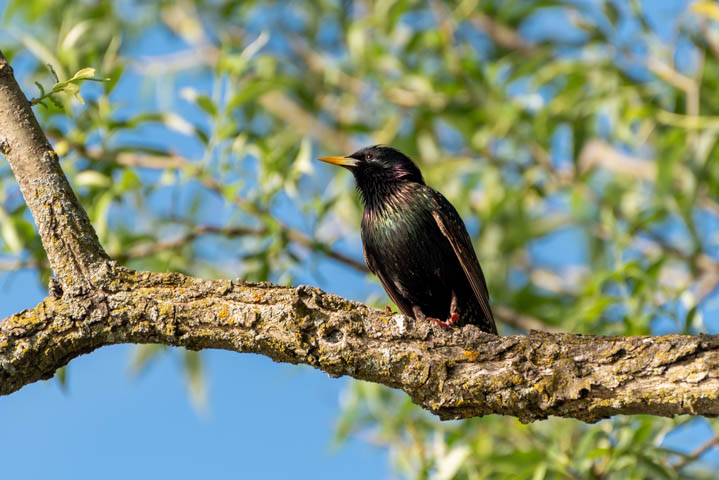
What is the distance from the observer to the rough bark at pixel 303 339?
2.74 meters

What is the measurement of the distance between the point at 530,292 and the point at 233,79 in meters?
2.80

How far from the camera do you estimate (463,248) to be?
482cm

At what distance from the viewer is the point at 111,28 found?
7742 mm

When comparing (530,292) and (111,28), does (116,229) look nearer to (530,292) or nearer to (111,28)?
(111,28)

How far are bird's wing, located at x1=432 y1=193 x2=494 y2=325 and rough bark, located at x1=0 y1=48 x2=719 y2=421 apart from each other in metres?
1.76

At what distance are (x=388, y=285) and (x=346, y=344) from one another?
2152 mm

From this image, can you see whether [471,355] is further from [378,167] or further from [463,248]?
[378,167]

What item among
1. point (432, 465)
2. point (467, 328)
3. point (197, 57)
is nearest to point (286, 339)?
point (467, 328)

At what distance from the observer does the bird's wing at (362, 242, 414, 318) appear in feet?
16.4

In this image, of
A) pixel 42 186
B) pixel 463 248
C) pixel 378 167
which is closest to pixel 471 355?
pixel 42 186

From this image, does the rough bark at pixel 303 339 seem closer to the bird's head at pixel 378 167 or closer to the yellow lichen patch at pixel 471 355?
the yellow lichen patch at pixel 471 355

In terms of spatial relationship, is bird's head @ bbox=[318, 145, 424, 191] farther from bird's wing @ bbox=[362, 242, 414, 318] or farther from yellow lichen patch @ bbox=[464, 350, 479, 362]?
yellow lichen patch @ bbox=[464, 350, 479, 362]

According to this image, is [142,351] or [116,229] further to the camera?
[142,351]

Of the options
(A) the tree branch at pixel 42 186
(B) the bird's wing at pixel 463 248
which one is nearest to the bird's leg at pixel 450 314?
(B) the bird's wing at pixel 463 248
